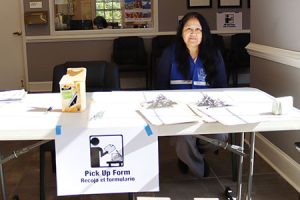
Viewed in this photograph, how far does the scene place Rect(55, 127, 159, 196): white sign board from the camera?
1.68 meters

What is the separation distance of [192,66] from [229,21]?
3.94m

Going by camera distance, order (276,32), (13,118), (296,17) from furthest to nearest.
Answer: (276,32) < (296,17) < (13,118)

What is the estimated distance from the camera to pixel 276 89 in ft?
10.2

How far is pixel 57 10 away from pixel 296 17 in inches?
179

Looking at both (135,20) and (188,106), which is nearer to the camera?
(188,106)

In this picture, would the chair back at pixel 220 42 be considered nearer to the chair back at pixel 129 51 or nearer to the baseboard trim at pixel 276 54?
the chair back at pixel 129 51

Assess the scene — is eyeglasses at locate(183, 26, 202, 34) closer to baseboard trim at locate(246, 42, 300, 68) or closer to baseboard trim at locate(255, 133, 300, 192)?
baseboard trim at locate(246, 42, 300, 68)

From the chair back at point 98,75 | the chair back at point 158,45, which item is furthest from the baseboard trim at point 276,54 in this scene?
the chair back at point 158,45

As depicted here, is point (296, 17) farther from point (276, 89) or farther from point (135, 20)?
point (135, 20)

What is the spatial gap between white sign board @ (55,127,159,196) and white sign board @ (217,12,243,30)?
5.12 meters

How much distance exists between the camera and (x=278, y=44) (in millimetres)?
3066

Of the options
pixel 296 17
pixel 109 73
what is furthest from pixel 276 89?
pixel 109 73

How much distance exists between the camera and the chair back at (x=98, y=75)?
2.75 metres

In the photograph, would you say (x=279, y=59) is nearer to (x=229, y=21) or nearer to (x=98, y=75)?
(x=98, y=75)
